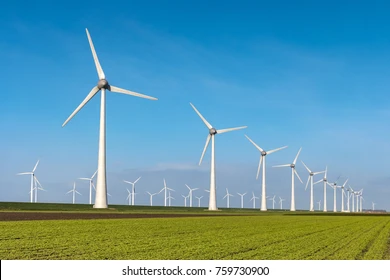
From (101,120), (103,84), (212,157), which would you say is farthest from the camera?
(212,157)

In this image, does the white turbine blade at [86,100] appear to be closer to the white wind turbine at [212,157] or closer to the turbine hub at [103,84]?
the turbine hub at [103,84]

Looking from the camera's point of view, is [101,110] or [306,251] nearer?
[306,251]

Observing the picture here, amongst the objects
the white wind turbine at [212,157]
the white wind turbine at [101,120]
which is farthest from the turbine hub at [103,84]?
the white wind turbine at [212,157]

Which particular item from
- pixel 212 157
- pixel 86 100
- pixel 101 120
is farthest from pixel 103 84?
pixel 212 157

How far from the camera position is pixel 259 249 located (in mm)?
25688

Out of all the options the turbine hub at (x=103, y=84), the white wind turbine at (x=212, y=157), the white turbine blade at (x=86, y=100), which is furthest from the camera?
the white wind turbine at (x=212, y=157)

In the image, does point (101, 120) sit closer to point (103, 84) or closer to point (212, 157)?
point (103, 84)

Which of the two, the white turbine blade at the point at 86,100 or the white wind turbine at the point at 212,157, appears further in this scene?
the white wind turbine at the point at 212,157

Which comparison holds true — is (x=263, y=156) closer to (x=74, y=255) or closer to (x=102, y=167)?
(x=102, y=167)

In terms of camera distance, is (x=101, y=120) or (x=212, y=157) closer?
(x=101, y=120)

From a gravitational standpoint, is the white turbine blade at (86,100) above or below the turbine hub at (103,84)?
below

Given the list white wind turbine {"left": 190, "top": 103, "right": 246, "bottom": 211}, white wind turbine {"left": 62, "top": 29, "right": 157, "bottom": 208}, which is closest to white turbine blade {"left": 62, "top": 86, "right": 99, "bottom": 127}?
white wind turbine {"left": 62, "top": 29, "right": 157, "bottom": 208}
